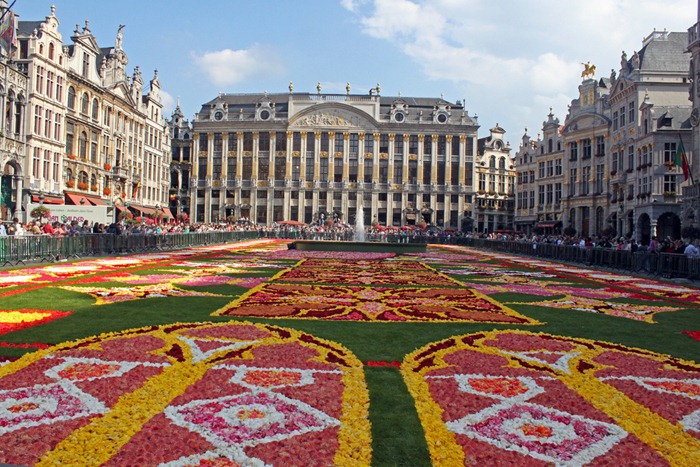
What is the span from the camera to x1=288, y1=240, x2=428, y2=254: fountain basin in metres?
28.4

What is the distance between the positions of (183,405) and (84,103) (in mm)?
46130

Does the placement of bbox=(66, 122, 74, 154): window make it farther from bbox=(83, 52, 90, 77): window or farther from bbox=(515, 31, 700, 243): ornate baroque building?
bbox=(515, 31, 700, 243): ornate baroque building

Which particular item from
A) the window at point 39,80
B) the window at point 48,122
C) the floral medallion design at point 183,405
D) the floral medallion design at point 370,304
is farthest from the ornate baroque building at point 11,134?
the floral medallion design at point 183,405

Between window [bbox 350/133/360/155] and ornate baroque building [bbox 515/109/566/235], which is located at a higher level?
window [bbox 350/133/360/155]

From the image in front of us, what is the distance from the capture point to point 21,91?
3466 centimetres

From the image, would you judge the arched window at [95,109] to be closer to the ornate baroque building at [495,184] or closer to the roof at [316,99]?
the roof at [316,99]

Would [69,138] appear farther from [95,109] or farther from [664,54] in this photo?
[664,54]

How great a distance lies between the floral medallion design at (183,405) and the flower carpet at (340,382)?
→ 2cm

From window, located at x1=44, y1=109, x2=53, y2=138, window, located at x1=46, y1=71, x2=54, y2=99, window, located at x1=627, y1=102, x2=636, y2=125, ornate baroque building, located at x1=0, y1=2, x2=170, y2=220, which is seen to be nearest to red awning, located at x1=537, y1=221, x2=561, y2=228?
window, located at x1=627, y1=102, x2=636, y2=125

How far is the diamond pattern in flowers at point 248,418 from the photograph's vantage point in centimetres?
371

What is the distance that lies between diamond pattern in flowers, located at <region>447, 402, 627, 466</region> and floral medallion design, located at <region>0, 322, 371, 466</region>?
0.89m

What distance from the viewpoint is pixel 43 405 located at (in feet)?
13.6

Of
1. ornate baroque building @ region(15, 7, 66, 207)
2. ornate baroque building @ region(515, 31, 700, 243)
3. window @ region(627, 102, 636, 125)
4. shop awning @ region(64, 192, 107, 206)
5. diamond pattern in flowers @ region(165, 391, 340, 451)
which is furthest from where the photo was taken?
window @ region(627, 102, 636, 125)

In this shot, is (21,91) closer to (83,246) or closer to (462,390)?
(83,246)
